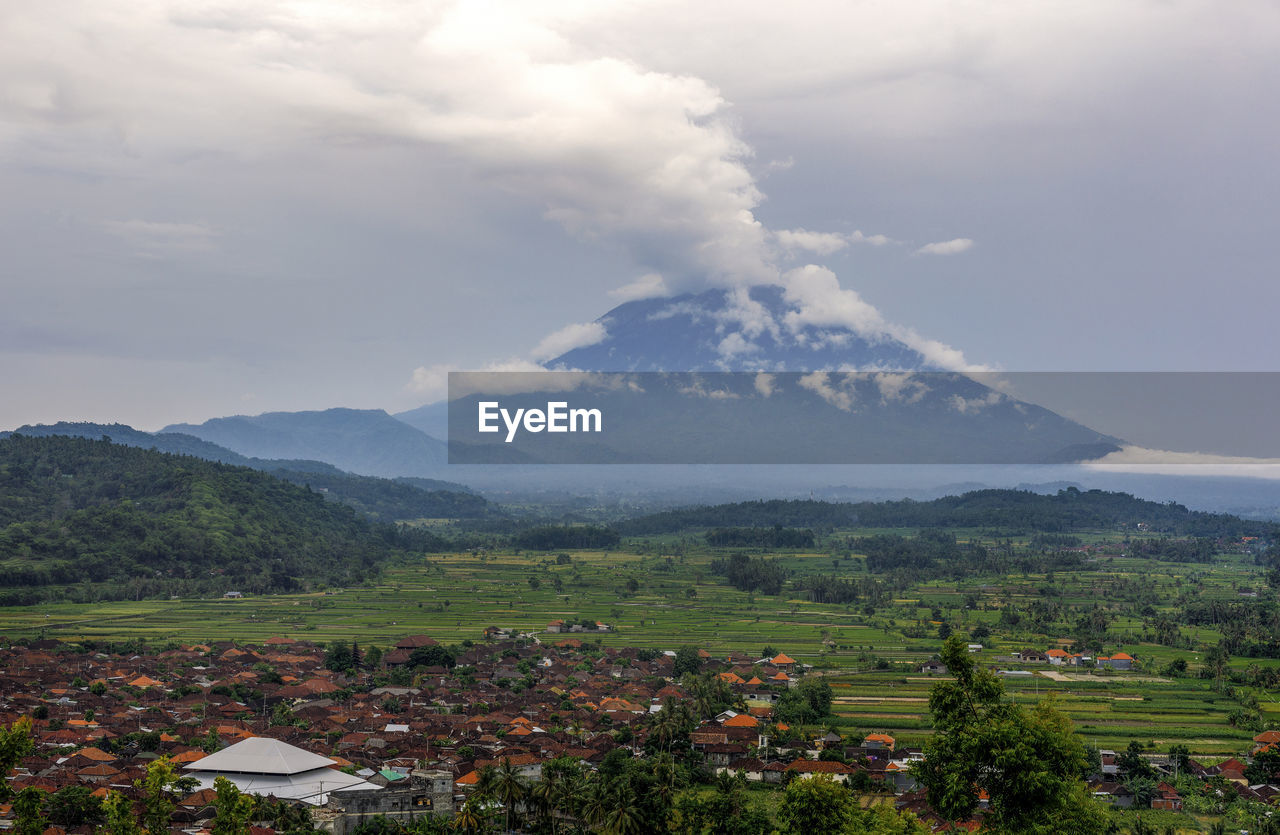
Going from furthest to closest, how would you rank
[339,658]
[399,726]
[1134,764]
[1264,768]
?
[339,658] < [399,726] < [1134,764] < [1264,768]

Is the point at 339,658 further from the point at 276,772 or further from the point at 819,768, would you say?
the point at 819,768

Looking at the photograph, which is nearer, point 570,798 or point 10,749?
point 10,749

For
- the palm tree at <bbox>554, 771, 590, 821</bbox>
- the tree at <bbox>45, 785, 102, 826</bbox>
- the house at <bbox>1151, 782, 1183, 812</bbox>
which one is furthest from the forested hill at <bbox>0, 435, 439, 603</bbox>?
the house at <bbox>1151, 782, 1183, 812</bbox>

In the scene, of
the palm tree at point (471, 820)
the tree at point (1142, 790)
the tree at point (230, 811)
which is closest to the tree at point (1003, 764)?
the palm tree at point (471, 820)

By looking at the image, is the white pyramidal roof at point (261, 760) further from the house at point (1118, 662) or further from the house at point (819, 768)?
the house at point (1118, 662)

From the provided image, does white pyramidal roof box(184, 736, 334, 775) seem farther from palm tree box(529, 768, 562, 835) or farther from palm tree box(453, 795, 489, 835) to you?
palm tree box(529, 768, 562, 835)

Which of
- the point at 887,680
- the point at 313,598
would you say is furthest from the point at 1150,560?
the point at 313,598

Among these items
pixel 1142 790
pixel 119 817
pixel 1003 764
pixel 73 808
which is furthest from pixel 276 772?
pixel 1142 790
